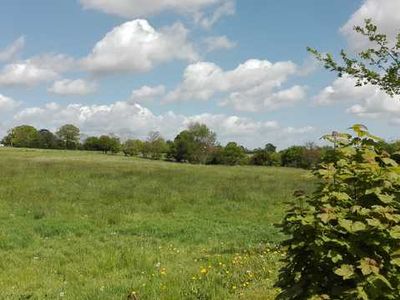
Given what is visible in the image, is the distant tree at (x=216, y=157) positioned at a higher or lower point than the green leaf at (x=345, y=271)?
higher

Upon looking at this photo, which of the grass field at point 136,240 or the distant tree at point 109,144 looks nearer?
the grass field at point 136,240

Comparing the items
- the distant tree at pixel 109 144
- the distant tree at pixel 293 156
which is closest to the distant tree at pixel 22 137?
the distant tree at pixel 109 144

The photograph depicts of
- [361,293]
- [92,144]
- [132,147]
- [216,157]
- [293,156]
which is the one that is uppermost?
[92,144]

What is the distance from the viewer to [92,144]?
438ft

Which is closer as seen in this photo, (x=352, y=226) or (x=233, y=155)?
(x=352, y=226)

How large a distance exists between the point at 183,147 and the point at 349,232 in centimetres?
10635

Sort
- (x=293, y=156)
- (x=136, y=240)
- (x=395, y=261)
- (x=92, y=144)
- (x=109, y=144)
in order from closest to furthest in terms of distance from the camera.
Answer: (x=395, y=261)
(x=136, y=240)
(x=293, y=156)
(x=109, y=144)
(x=92, y=144)

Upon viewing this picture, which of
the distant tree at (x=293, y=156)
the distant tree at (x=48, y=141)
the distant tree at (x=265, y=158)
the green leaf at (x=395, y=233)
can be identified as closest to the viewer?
the green leaf at (x=395, y=233)

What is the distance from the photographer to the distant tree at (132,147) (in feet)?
402

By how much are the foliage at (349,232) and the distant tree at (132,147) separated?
118 metres

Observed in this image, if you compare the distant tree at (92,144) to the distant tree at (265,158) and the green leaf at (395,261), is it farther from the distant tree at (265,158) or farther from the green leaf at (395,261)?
the green leaf at (395,261)

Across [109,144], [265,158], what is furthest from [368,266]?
[109,144]

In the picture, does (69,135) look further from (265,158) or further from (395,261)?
(395,261)

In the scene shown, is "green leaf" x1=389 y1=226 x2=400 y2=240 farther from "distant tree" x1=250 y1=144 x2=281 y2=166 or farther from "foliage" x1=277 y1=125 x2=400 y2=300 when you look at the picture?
"distant tree" x1=250 y1=144 x2=281 y2=166
